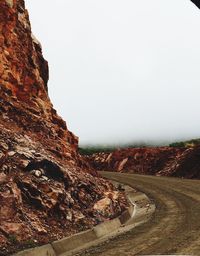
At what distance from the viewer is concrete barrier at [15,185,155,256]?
30.6 feet

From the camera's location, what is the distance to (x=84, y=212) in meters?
12.8

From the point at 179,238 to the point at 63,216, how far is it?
12.0 feet

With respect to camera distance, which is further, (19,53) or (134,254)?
(19,53)

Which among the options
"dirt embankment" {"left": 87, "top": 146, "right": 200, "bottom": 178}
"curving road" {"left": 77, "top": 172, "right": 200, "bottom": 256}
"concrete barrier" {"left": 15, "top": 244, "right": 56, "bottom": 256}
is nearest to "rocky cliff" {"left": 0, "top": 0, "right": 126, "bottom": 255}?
"concrete barrier" {"left": 15, "top": 244, "right": 56, "bottom": 256}

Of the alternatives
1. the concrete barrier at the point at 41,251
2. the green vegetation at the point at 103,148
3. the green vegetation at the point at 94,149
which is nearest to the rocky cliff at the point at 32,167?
the concrete barrier at the point at 41,251

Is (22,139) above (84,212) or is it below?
above

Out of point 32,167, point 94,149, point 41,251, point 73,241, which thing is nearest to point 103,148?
point 94,149

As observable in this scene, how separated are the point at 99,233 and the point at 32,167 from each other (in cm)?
299

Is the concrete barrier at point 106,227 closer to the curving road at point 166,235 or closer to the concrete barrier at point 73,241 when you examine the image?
the concrete barrier at point 73,241

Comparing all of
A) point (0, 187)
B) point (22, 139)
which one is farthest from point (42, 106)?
point (0, 187)

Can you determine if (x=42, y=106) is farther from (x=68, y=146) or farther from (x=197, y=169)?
(x=197, y=169)

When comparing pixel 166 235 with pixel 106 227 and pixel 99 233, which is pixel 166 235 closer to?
pixel 99 233

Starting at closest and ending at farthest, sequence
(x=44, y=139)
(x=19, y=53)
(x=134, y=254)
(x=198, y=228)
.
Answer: (x=134, y=254)
(x=198, y=228)
(x=44, y=139)
(x=19, y=53)

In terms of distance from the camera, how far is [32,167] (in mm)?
12812
